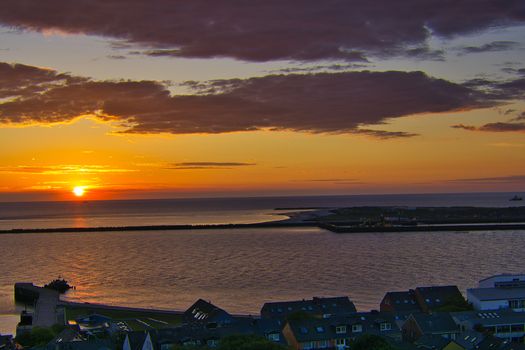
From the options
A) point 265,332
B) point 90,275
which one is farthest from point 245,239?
point 265,332

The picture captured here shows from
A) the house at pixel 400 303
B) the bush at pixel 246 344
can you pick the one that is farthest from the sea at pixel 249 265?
the bush at pixel 246 344

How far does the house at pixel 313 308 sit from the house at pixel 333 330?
3.79m

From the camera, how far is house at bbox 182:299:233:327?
4053 cm

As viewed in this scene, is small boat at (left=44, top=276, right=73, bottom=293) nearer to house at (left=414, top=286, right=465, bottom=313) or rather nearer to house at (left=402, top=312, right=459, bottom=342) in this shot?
house at (left=414, top=286, right=465, bottom=313)

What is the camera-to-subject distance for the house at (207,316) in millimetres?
40531

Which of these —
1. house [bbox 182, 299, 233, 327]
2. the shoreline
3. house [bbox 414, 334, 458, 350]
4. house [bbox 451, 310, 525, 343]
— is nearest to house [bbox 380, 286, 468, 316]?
house [bbox 451, 310, 525, 343]

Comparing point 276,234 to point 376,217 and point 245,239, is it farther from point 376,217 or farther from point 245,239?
point 376,217

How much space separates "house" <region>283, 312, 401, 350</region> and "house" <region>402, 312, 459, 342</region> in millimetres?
994

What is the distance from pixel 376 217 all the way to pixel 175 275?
121311mm

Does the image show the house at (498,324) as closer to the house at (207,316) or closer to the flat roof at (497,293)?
the flat roof at (497,293)

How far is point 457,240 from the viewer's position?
4483 inches

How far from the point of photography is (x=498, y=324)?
38.7 metres

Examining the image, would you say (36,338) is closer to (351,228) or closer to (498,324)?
(498,324)

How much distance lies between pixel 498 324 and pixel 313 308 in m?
12.0
